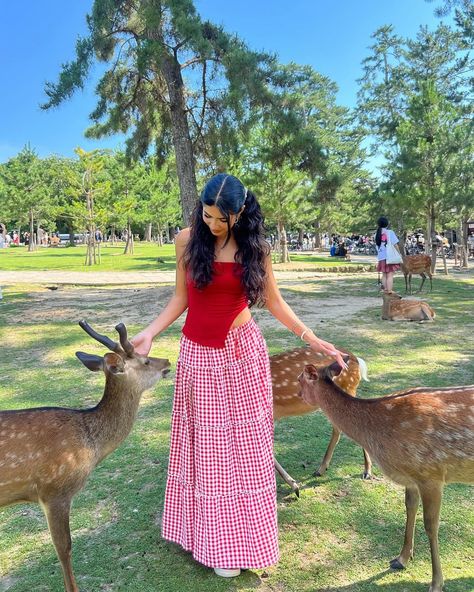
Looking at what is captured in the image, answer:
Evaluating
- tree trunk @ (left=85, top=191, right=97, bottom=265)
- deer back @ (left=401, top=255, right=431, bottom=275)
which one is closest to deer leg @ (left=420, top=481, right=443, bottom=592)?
deer back @ (left=401, top=255, right=431, bottom=275)

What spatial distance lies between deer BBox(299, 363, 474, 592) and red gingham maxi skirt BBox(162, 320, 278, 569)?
0.47 metres

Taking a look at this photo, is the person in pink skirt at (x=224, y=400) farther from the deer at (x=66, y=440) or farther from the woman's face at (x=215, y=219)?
the deer at (x=66, y=440)

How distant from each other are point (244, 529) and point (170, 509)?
386 mm

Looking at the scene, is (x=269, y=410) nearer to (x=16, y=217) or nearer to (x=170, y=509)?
(x=170, y=509)

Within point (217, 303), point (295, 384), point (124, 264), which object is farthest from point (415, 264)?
point (124, 264)

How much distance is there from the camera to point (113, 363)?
2426 millimetres

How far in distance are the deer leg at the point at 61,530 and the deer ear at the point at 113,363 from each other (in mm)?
584

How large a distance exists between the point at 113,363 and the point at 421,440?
1413 millimetres

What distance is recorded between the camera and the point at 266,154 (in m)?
11.9

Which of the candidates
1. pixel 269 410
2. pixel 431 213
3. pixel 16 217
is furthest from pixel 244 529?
pixel 16 217

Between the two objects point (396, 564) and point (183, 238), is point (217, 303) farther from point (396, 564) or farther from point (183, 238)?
point (396, 564)

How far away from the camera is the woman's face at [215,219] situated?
2.35 meters

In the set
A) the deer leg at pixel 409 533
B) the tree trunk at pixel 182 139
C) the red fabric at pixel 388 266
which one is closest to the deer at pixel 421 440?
the deer leg at pixel 409 533

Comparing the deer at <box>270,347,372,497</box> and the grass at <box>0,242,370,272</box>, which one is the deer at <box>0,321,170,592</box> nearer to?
the deer at <box>270,347,372,497</box>
